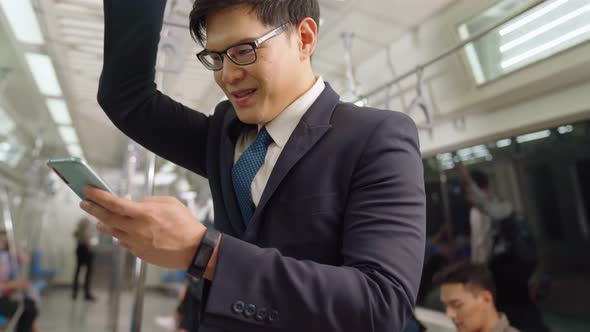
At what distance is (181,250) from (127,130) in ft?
1.28

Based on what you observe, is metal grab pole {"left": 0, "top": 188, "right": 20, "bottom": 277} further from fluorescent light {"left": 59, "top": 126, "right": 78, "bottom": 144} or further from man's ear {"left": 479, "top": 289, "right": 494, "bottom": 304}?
man's ear {"left": 479, "top": 289, "right": 494, "bottom": 304}

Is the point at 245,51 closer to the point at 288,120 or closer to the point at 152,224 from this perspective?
the point at 288,120

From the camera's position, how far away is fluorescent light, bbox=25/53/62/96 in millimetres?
1165

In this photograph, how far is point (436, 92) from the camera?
1613 millimetres

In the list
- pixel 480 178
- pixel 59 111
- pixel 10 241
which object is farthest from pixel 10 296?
pixel 480 178

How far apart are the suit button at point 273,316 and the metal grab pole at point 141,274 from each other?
1054 mm

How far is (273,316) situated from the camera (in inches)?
16.2

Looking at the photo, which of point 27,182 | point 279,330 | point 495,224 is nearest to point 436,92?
point 495,224

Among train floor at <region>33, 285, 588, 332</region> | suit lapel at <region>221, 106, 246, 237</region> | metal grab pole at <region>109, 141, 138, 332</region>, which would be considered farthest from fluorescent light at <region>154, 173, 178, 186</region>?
suit lapel at <region>221, 106, 246, 237</region>

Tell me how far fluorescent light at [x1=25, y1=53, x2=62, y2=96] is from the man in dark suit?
66cm

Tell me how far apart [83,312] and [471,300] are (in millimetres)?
1850

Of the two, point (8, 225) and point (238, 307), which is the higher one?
point (8, 225)

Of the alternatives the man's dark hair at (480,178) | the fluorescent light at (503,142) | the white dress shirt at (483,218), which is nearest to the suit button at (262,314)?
the fluorescent light at (503,142)

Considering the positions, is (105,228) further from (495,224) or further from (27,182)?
(495,224)
